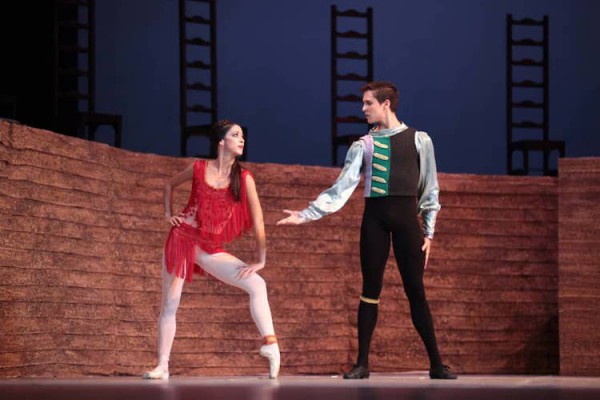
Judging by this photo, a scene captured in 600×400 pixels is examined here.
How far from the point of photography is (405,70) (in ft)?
33.1

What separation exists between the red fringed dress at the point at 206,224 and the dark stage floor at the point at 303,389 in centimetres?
63

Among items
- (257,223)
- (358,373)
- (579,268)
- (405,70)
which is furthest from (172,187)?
(405,70)

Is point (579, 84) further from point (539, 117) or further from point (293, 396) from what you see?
point (293, 396)

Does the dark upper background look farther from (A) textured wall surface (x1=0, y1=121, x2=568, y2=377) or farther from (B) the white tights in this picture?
(B) the white tights

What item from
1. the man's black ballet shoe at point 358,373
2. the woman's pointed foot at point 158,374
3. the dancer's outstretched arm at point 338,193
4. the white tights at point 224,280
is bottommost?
the woman's pointed foot at point 158,374

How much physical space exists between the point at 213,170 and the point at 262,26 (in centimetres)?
443

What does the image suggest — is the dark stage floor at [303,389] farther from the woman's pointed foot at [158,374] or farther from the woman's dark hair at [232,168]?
the woman's dark hair at [232,168]

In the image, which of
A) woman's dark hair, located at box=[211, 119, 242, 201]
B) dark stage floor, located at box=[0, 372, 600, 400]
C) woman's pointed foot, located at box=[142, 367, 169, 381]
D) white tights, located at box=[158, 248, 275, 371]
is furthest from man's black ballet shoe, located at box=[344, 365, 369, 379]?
woman's dark hair, located at box=[211, 119, 242, 201]

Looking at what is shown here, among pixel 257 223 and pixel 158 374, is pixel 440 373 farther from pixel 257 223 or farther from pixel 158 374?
pixel 158 374

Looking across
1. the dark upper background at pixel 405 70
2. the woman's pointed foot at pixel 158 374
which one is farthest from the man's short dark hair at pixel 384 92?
the dark upper background at pixel 405 70

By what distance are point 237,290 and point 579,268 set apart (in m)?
2.03

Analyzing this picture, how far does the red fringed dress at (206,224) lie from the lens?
18.7 ft

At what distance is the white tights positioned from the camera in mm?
5637

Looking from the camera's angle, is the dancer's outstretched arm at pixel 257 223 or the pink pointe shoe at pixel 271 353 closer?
the pink pointe shoe at pixel 271 353
